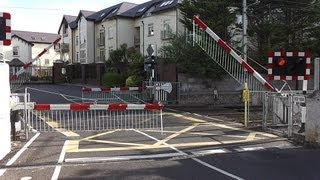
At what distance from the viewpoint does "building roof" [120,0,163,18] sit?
5125 cm

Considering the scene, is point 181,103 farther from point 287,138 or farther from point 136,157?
point 136,157

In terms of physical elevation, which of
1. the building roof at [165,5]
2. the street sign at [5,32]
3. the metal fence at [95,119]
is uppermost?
the building roof at [165,5]

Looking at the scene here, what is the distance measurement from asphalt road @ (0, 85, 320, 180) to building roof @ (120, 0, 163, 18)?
37620 millimetres

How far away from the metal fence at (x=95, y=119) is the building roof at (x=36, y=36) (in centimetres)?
7411

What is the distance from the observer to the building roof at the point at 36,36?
90.0 meters

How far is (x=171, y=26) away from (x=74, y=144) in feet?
105

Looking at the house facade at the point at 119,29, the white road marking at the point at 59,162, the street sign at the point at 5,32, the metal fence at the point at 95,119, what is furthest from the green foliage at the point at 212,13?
the street sign at the point at 5,32

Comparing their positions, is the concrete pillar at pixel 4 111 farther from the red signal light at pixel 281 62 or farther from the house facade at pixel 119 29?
the house facade at pixel 119 29

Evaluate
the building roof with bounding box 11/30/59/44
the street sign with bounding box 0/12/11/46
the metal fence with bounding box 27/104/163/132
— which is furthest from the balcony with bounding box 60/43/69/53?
the street sign with bounding box 0/12/11/46

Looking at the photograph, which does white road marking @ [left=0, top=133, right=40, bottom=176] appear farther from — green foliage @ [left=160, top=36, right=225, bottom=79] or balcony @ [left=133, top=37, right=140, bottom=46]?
balcony @ [left=133, top=37, right=140, bottom=46]

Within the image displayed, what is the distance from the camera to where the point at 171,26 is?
43250 millimetres

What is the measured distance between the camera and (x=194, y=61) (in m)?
26.5

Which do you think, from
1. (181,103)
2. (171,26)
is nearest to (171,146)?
(181,103)

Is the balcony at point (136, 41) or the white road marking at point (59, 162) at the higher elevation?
the balcony at point (136, 41)
